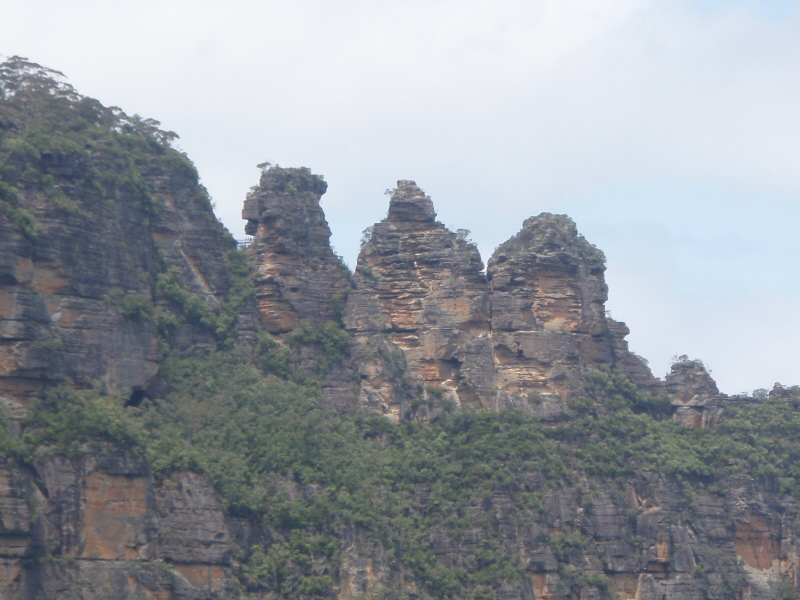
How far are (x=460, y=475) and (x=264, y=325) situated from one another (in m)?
8.50

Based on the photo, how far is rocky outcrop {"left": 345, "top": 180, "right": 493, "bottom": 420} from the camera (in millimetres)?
68750

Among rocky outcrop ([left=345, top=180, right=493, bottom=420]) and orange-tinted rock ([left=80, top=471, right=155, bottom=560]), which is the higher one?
rocky outcrop ([left=345, top=180, right=493, bottom=420])

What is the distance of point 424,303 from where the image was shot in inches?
2726

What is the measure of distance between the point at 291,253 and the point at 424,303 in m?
4.93

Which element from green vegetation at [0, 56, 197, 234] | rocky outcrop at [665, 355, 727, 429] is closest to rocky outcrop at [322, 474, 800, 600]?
rocky outcrop at [665, 355, 727, 429]

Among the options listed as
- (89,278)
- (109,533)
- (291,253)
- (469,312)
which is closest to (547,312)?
(469,312)

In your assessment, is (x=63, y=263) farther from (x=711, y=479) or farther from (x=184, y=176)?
(x=711, y=479)

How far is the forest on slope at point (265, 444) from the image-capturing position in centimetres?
5681

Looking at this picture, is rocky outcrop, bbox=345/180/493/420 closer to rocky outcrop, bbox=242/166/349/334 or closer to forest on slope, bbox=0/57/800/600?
forest on slope, bbox=0/57/800/600

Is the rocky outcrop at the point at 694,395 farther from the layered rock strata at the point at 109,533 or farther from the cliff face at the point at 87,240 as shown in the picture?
the layered rock strata at the point at 109,533

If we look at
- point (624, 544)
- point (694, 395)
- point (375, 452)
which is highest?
point (694, 395)

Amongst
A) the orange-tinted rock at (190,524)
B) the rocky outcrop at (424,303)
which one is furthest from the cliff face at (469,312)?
the orange-tinted rock at (190,524)

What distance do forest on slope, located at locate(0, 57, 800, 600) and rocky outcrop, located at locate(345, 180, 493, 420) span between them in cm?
24

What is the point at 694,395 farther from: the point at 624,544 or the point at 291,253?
the point at 291,253
